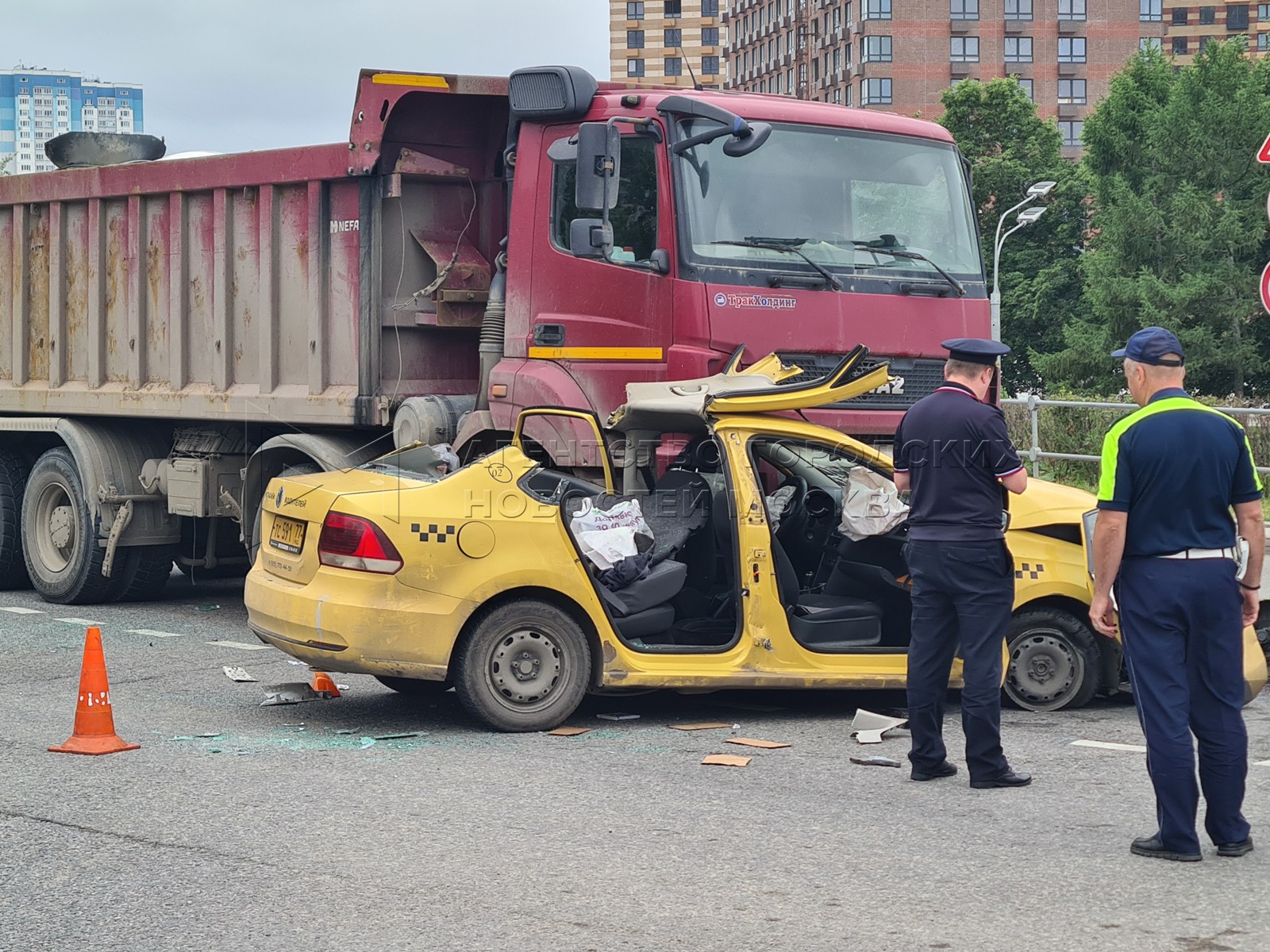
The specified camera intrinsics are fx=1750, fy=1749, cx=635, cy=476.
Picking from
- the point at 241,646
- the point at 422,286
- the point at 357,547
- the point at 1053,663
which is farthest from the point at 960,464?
the point at 241,646

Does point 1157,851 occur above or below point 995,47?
below

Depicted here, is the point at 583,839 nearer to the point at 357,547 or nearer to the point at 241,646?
the point at 357,547

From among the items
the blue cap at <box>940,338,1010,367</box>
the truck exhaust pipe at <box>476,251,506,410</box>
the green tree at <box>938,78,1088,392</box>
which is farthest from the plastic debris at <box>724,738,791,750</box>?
the green tree at <box>938,78,1088,392</box>

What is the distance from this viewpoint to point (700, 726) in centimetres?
816

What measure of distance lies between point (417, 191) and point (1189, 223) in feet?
169

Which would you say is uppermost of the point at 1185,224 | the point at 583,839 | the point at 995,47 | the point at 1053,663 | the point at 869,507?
the point at 995,47

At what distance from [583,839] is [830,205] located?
480 cm

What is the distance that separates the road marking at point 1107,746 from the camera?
752 cm

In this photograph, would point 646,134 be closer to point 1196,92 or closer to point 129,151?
point 129,151

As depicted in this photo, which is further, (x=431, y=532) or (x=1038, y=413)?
(x=1038, y=413)

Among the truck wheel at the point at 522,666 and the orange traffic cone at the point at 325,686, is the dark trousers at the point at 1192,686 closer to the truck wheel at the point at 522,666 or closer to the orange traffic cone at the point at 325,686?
the truck wheel at the point at 522,666

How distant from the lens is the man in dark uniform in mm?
6848

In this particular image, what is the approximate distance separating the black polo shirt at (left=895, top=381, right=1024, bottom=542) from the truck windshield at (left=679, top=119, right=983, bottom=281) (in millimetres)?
2635

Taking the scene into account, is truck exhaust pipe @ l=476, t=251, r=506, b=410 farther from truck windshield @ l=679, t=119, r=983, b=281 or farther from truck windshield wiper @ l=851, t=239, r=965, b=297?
truck windshield wiper @ l=851, t=239, r=965, b=297
